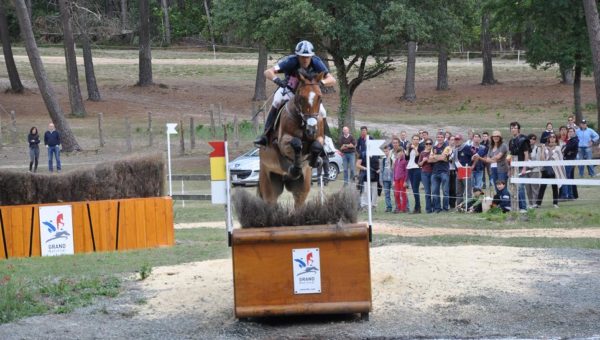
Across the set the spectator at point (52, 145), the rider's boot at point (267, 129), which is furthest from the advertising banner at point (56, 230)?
the spectator at point (52, 145)

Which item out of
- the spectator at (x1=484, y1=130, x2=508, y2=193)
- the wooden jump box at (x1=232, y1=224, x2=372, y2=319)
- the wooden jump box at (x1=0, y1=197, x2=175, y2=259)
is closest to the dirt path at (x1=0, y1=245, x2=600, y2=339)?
the wooden jump box at (x1=232, y1=224, x2=372, y2=319)

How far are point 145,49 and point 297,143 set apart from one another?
5005cm

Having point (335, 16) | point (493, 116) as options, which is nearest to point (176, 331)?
point (335, 16)

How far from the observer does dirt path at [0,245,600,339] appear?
9.94 metres

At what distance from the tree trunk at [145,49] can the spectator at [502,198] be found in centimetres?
4134

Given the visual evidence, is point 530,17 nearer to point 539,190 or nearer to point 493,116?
point 493,116

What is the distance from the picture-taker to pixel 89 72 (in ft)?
182

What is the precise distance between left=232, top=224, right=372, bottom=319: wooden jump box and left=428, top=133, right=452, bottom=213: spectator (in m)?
12.3

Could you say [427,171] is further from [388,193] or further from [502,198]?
[502,198]

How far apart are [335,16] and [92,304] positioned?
1122 inches

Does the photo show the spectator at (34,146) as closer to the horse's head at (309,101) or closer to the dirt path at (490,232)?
the dirt path at (490,232)

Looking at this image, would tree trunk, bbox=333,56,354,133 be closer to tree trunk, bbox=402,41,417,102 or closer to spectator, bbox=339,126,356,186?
spectator, bbox=339,126,356,186

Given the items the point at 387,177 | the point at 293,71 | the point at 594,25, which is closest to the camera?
the point at 293,71

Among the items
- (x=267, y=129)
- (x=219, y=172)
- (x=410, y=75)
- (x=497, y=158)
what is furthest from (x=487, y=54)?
(x=219, y=172)
